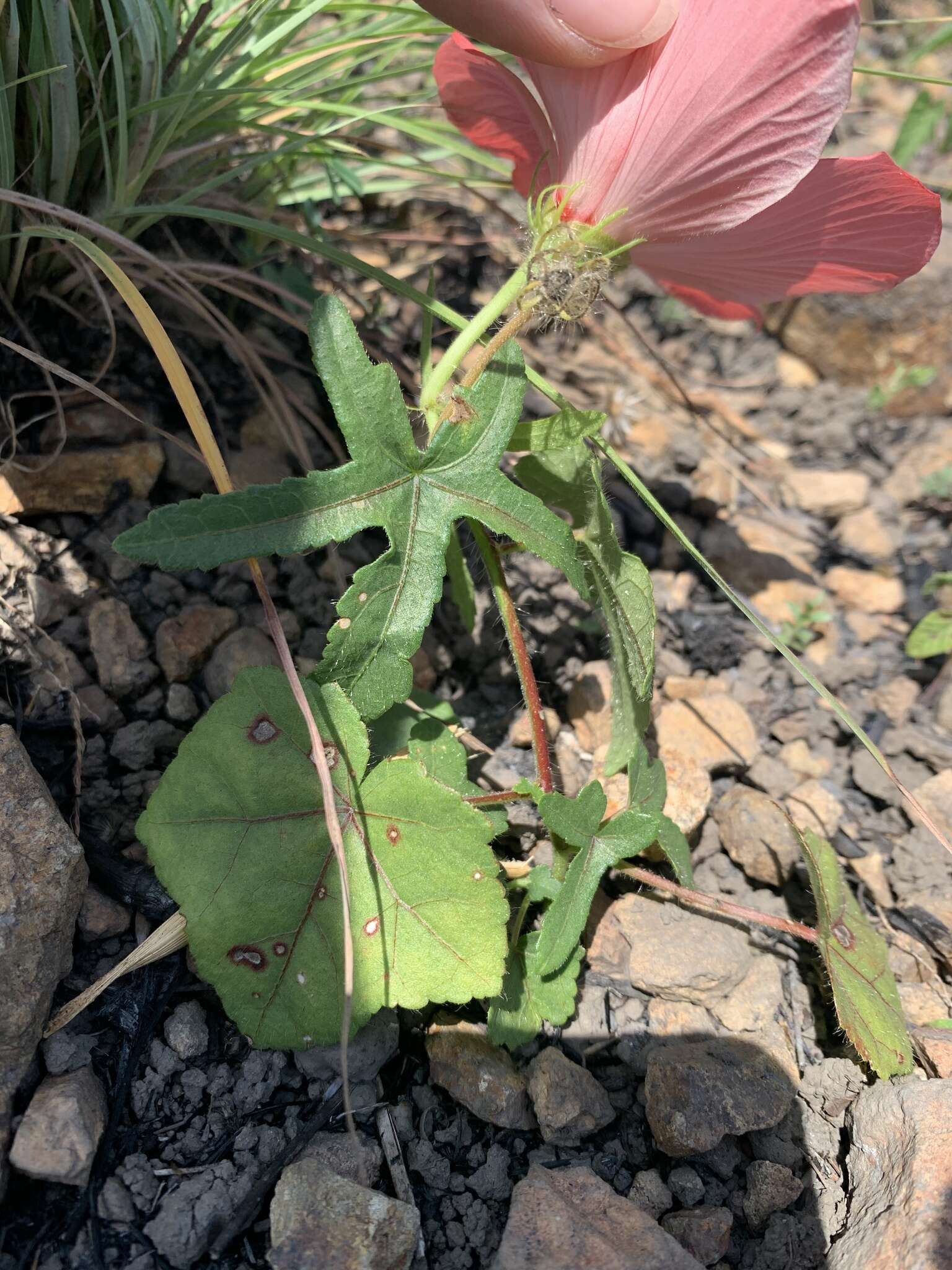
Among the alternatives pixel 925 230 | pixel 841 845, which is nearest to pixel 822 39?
pixel 925 230

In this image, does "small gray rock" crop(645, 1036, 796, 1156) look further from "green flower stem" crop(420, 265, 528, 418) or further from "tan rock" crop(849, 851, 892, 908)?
"green flower stem" crop(420, 265, 528, 418)

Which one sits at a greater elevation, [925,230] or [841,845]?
[925,230]

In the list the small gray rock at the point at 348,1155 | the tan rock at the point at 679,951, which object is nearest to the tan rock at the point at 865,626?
the tan rock at the point at 679,951

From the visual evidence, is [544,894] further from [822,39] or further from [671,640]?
[822,39]

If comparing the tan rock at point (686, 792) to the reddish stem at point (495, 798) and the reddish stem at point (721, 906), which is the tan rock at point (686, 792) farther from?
the reddish stem at point (495, 798)

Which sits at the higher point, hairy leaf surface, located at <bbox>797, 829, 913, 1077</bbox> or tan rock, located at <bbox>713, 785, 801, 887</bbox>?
hairy leaf surface, located at <bbox>797, 829, 913, 1077</bbox>

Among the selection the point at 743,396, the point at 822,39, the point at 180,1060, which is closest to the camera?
the point at 822,39

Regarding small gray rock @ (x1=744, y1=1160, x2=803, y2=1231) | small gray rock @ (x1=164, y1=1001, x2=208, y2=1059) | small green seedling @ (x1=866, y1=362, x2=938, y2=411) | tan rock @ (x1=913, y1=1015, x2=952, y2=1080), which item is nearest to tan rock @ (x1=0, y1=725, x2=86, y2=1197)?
small gray rock @ (x1=164, y1=1001, x2=208, y2=1059)
